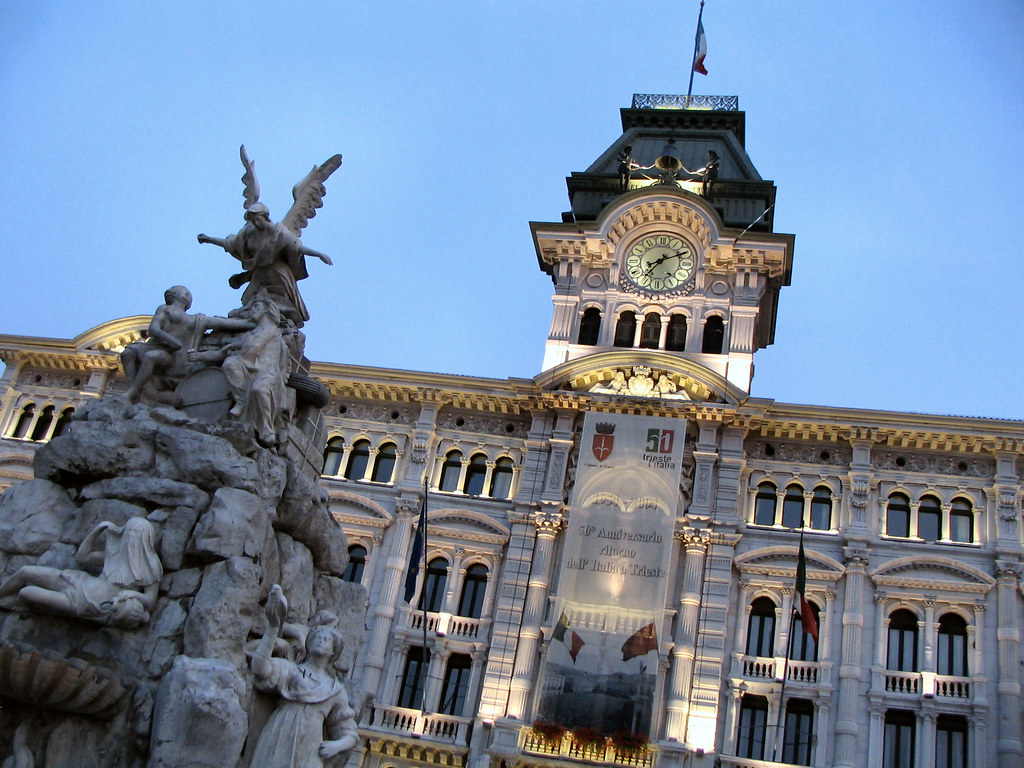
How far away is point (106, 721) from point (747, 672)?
21.9 metres

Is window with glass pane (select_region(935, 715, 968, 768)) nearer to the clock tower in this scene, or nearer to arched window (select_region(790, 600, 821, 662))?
arched window (select_region(790, 600, 821, 662))

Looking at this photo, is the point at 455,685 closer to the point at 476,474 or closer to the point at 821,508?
the point at 476,474

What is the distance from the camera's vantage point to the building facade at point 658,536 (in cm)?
2647

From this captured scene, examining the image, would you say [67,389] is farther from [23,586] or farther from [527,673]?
[23,586]

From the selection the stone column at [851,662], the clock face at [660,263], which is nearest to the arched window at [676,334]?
the clock face at [660,263]

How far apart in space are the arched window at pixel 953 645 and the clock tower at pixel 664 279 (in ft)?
27.0

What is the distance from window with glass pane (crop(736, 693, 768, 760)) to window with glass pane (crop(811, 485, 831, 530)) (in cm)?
514

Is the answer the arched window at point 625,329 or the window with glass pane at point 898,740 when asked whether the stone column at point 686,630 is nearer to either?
the window with glass pane at point 898,740

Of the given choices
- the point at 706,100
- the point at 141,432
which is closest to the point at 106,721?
the point at 141,432

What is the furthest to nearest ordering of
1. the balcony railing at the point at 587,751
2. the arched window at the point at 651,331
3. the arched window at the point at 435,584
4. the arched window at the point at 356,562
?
the arched window at the point at 651,331 < the arched window at the point at 356,562 < the arched window at the point at 435,584 < the balcony railing at the point at 587,751

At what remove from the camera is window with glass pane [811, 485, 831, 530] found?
96.4 ft

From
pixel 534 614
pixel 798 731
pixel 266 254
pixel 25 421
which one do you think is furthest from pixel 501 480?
pixel 266 254

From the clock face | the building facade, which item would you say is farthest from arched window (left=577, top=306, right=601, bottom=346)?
the clock face

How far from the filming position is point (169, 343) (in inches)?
424
